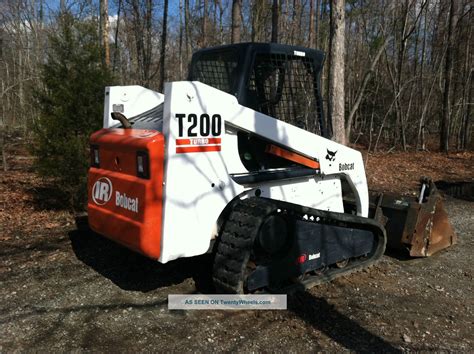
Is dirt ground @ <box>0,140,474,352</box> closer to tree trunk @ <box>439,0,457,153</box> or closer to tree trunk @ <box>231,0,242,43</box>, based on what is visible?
tree trunk @ <box>231,0,242,43</box>

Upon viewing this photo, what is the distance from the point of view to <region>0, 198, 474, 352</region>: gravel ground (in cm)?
330

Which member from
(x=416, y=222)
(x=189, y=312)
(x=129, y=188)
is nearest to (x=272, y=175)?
(x=129, y=188)

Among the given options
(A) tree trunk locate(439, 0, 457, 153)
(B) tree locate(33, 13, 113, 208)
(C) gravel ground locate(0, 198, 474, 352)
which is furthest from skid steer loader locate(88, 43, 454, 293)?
(A) tree trunk locate(439, 0, 457, 153)

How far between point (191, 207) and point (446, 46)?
19296mm

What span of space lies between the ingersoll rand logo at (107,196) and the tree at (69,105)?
297 centimetres

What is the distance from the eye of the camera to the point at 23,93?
21.4 metres

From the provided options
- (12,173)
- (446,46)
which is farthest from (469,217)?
(446,46)

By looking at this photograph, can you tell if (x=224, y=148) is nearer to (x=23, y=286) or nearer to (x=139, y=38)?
(x=23, y=286)

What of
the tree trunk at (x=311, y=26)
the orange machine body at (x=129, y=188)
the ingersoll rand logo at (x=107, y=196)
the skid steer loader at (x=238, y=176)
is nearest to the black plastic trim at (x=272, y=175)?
the skid steer loader at (x=238, y=176)

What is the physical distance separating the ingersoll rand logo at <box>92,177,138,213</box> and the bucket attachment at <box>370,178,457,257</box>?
3.21 metres

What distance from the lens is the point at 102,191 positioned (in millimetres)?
4012

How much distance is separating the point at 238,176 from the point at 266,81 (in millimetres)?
1080

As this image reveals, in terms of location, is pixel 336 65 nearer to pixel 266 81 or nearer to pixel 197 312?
pixel 266 81

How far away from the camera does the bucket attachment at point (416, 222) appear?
5199mm
